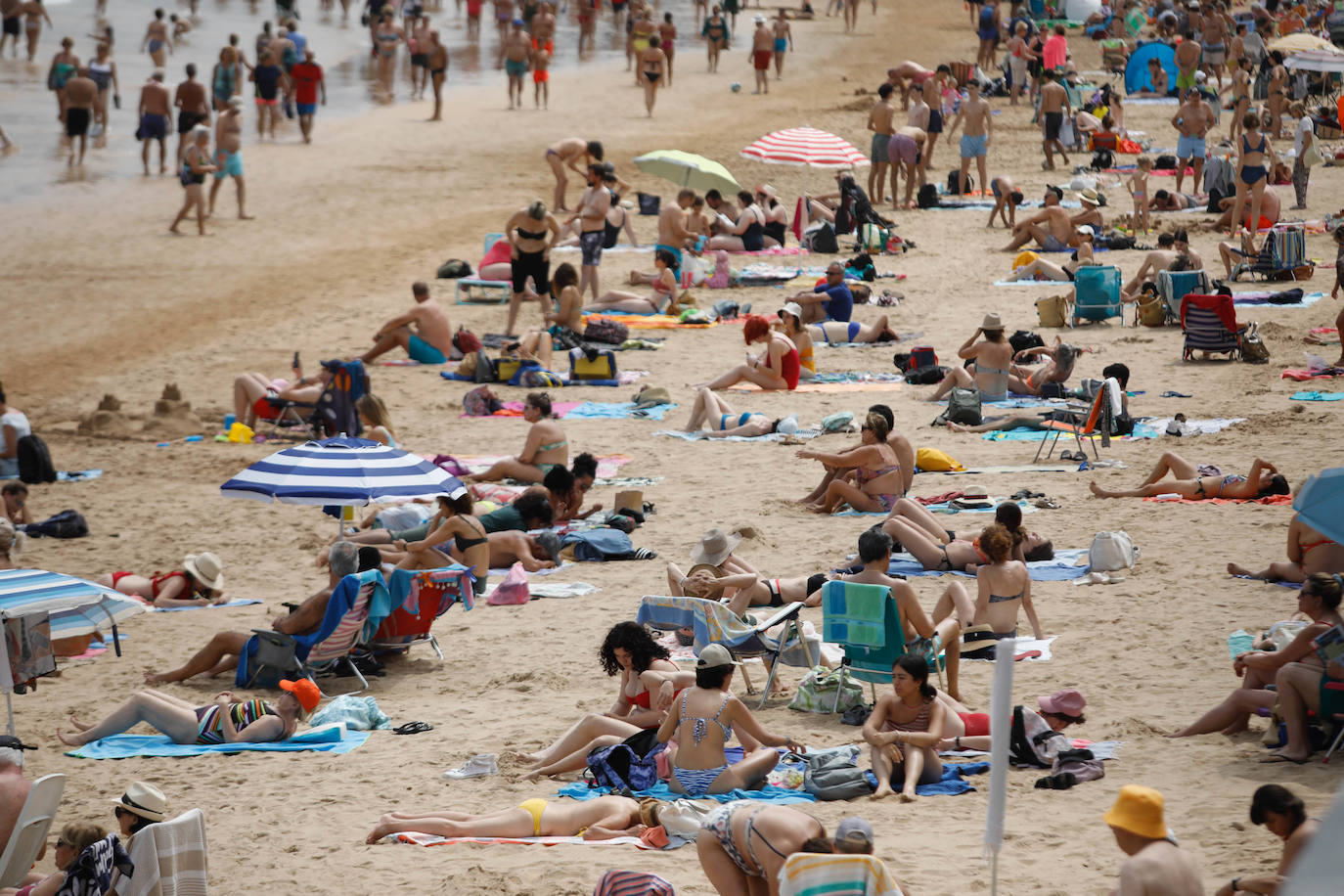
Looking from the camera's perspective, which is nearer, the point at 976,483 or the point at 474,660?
the point at 474,660

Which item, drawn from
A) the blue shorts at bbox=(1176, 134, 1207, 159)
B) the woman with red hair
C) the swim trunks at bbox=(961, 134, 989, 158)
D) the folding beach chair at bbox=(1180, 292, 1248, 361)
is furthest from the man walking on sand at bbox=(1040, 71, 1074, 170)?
the woman with red hair

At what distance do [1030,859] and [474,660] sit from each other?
151 inches

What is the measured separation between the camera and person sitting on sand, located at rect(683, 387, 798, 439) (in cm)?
1277

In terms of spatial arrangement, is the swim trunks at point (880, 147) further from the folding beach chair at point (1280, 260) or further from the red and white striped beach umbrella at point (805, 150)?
the folding beach chair at point (1280, 260)

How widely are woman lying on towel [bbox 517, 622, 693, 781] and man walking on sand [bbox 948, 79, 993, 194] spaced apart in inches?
646

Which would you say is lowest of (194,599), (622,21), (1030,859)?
(194,599)

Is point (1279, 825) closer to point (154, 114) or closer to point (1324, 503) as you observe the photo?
point (1324, 503)

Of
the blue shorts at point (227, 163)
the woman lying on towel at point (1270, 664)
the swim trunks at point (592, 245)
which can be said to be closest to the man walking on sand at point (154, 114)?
the blue shorts at point (227, 163)

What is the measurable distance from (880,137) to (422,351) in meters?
9.45

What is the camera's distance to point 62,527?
1084 centimetres

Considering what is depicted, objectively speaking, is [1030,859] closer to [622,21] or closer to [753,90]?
[753,90]

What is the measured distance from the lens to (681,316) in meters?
17.2

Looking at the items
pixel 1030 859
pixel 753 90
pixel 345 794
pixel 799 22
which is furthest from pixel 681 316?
pixel 799 22

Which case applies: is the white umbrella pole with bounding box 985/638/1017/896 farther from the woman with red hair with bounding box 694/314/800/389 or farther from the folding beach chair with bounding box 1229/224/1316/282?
the folding beach chair with bounding box 1229/224/1316/282
